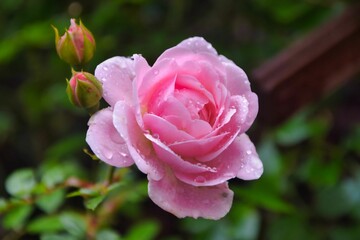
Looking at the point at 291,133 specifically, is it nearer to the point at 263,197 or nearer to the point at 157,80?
the point at 263,197

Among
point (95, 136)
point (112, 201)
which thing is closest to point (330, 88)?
point (112, 201)

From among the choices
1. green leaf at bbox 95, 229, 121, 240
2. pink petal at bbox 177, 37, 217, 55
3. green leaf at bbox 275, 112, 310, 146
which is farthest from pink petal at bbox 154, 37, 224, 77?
green leaf at bbox 275, 112, 310, 146

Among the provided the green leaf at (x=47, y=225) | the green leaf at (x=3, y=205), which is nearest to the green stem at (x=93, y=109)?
the green leaf at (x=3, y=205)

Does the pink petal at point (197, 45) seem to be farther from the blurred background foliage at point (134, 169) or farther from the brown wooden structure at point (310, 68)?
the brown wooden structure at point (310, 68)

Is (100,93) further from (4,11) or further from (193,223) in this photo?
(4,11)

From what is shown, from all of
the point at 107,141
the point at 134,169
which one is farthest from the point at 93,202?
the point at 134,169
